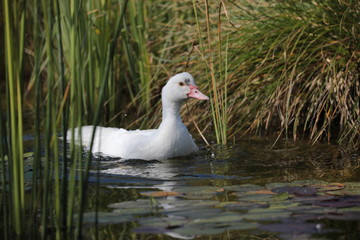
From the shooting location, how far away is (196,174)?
16.5 feet

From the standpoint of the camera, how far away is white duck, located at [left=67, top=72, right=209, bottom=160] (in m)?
5.79

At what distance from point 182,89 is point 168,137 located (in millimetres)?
448

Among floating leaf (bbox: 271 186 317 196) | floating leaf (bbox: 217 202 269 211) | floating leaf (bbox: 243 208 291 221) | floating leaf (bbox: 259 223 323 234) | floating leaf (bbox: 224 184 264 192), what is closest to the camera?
floating leaf (bbox: 259 223 323 234)

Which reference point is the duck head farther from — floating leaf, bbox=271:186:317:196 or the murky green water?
floating leaf, bbox=271:186:317:196

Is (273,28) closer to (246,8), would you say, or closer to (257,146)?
(246,8)

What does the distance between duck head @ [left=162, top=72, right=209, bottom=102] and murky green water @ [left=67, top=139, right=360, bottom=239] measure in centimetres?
55

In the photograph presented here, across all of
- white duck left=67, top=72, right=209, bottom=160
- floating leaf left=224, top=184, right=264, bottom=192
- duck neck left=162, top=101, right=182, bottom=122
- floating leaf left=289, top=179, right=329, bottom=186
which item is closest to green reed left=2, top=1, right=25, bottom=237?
floating leaf left=224, top=184, right=264, bottom=192

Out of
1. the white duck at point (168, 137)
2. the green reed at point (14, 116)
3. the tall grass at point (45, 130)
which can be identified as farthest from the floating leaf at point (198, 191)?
the white duck at point (168, 137)

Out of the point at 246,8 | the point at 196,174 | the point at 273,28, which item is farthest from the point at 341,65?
the point at 196,174

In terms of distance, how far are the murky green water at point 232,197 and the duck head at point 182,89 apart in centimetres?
55

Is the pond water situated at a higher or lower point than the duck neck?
lower

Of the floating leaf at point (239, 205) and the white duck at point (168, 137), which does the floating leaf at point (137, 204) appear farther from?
the white duck at point (168, 137)

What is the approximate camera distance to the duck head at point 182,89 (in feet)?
19.3

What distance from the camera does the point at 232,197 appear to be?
4016 mm
